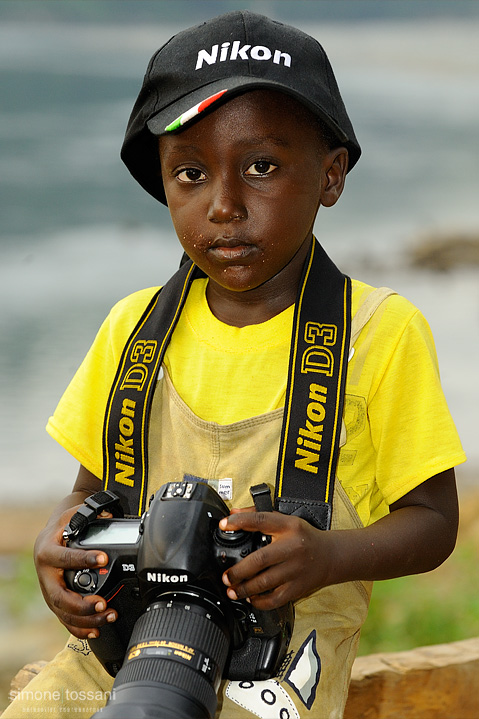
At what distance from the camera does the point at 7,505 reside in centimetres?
246

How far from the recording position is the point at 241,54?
89 cm

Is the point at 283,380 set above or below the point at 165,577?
above

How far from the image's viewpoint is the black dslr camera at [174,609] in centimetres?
66

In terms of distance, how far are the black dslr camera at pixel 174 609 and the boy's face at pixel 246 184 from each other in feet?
0.89

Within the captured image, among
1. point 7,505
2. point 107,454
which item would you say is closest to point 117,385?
point 107,454

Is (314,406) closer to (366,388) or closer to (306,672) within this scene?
(366,388)

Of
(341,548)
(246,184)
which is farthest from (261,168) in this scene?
(341,548)

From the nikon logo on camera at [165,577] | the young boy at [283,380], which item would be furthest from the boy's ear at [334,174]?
the nikon logo on camera at [165,577]

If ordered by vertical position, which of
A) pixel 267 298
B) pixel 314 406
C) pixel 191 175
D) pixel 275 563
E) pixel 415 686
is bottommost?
pixel 415 686

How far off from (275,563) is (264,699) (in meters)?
0.17

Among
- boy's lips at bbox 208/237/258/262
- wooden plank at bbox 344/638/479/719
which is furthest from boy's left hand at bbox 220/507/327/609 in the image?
wooden plank at bbox 344/638/479/719

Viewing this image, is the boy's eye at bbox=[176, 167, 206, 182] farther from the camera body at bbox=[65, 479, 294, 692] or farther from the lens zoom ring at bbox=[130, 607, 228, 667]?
the lens zoom ring at bbox=[130, 607, 228, 667]

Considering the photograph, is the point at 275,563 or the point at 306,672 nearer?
the point at 275,563

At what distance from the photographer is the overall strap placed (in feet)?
2.90
